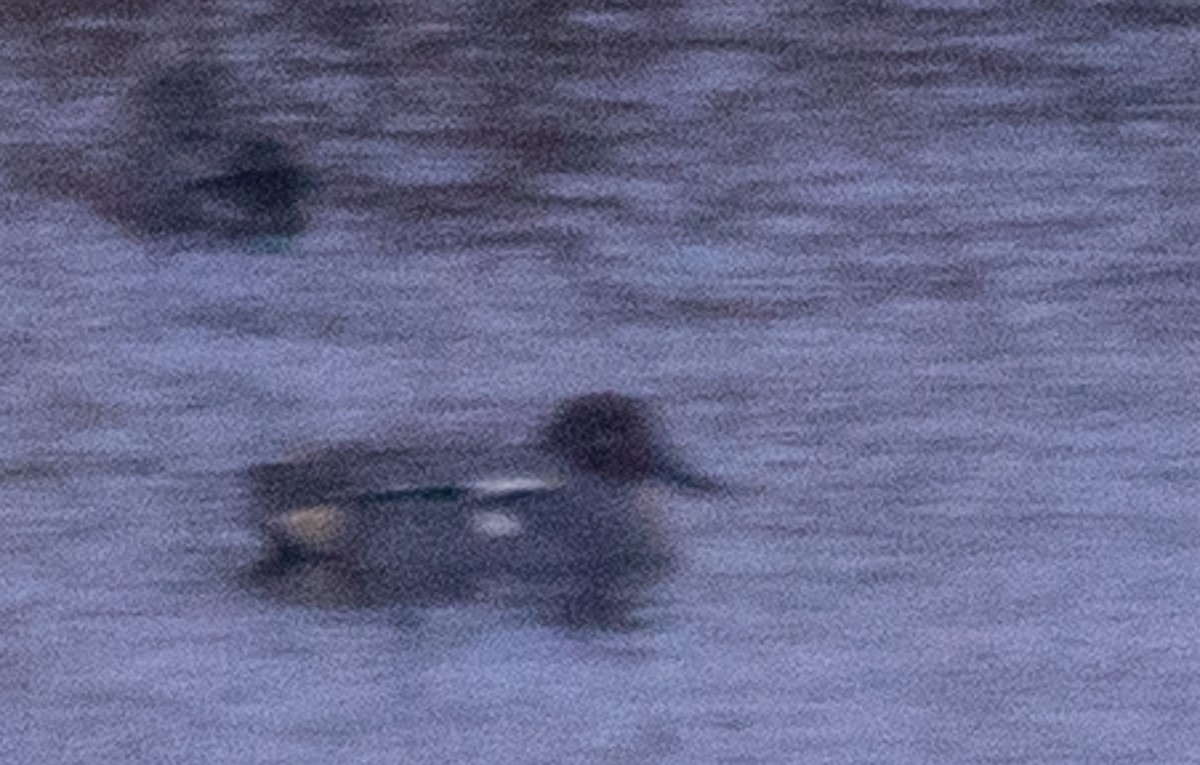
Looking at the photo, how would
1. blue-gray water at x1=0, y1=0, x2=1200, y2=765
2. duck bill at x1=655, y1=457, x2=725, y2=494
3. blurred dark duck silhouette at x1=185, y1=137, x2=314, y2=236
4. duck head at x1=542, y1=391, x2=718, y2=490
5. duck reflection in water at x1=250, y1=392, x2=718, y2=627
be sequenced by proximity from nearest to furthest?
blue-gray water at x1=0, y1=0, x2=1200, y2=765
duck reflection in water at x1=250, y1=392, x2=718, y2=627
duck head at x1=542, y1=391, x2=718, y2=490
duck bill at x1=655, y1=457, x2=725, y2=494
blurred dark duck silhouette at x1=185, y1=137, x2=314, y2=236

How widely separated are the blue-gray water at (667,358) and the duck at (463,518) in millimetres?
105

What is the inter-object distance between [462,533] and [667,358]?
5.23 feet

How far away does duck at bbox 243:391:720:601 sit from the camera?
5516 millimetres

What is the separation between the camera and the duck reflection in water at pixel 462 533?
5480mm

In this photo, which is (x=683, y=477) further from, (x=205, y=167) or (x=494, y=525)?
(x=205, y=167)

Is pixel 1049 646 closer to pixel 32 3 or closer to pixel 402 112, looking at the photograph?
pixel 402 112

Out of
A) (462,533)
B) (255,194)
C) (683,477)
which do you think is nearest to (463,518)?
(462,533)

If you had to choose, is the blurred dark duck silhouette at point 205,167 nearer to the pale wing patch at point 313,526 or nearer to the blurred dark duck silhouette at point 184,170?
the blurred dark duck silhouette at point 184,170

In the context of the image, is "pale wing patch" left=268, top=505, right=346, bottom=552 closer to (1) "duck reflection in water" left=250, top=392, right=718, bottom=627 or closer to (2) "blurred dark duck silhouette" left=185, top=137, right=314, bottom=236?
(1) "duck reflection in water" left=250, top=392, right=718, bottom=627

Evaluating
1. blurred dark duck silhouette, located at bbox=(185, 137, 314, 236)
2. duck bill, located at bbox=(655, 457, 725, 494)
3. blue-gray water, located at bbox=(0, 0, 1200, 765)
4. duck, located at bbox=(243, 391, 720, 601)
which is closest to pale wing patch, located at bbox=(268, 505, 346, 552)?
duck, located at bbox=(243, 391, 720, 601)

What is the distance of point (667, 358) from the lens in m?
7.07

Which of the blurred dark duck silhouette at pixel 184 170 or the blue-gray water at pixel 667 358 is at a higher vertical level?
the blurred dark duck silhouette at pixel 184 170

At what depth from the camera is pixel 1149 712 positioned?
5000 millimetres

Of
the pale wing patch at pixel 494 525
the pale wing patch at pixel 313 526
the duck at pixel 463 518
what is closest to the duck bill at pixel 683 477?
the duck at pixel 463 518
